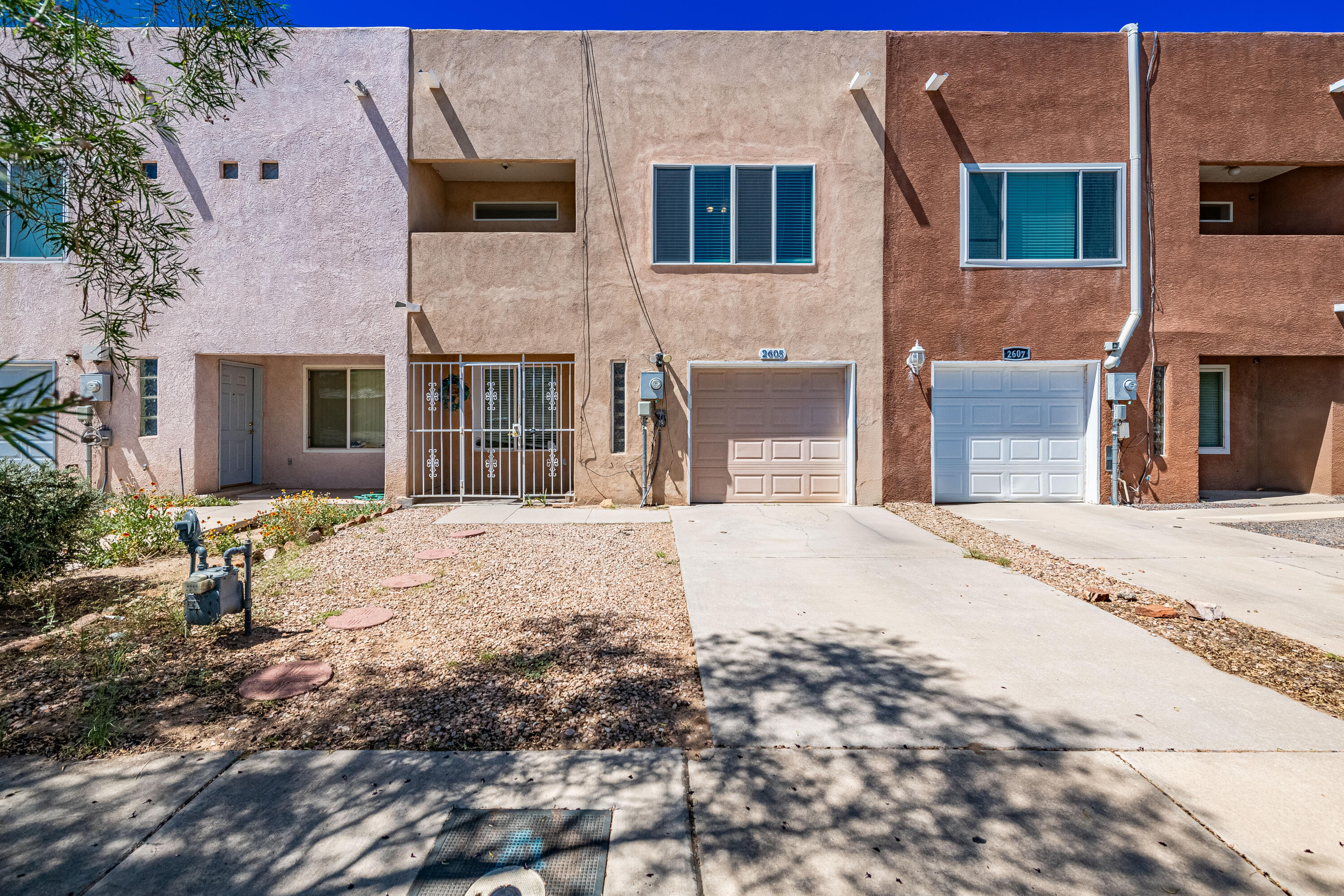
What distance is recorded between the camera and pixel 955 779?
239 centimetres

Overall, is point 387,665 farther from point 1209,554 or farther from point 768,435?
point 1209,554

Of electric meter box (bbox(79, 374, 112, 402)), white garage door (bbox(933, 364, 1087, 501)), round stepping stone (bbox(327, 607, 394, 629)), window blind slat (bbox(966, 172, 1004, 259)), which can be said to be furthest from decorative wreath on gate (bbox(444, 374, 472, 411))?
window blind slat (bbox(966, 172, 1004, 259))

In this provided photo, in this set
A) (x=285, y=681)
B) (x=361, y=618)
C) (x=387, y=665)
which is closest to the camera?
(x=285, y=681)

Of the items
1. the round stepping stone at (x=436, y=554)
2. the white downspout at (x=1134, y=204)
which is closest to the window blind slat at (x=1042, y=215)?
the white downspout at (x=1134, y=204)

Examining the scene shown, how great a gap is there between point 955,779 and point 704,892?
1.12 m

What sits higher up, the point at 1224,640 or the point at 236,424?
the point at 236,424

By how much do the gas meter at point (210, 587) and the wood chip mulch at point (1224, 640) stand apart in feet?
18.9

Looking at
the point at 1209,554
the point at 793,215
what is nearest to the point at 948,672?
the point at 1209,554

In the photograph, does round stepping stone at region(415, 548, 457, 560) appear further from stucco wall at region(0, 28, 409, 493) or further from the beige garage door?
the beige garage door

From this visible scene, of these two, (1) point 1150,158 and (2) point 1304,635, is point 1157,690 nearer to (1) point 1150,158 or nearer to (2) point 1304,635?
(2) point 1304,635

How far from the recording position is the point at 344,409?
35.3ft

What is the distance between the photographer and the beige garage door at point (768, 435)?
9141 millimetres

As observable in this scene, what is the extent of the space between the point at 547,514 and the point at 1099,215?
8.93 meters

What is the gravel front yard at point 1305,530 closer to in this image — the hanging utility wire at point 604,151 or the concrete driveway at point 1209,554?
the concrete driveway at point 1209,554
